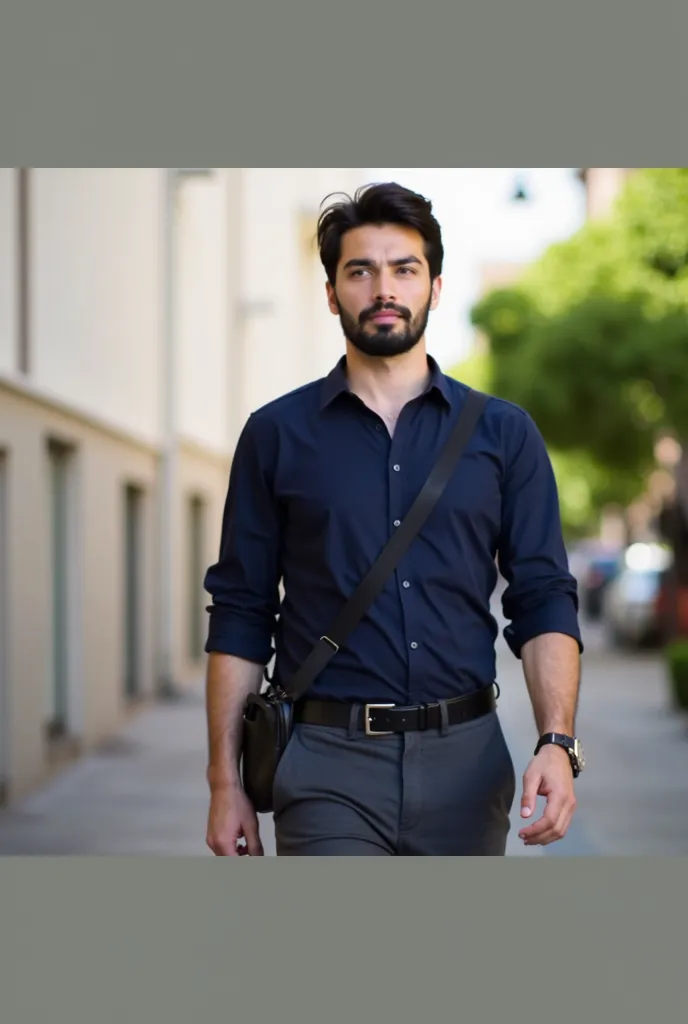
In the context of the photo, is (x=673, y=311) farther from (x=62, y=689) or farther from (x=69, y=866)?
(x=69, y=866)

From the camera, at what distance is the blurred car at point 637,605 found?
83.0 feet

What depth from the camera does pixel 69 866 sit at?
3.32m

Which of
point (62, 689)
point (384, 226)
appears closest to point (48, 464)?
point (62, 689)

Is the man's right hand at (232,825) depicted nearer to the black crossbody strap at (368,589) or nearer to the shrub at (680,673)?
the black crossbody strap at (368,589)

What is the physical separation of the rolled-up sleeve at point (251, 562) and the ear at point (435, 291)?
0.42 metres

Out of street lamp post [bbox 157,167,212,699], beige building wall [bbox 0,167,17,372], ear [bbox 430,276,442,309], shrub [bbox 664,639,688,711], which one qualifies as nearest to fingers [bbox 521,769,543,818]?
ear [bbox 430,276,442,309]

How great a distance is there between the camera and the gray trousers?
334 centimetres

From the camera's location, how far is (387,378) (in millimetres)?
3559

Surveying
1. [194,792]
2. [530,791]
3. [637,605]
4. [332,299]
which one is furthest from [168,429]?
[530,791]

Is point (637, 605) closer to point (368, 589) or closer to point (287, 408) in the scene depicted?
point (287, 408)

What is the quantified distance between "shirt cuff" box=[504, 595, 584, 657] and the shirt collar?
0.45 metres

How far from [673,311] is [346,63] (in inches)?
606

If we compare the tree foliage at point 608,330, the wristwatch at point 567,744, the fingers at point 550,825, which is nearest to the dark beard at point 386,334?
the wristwatch at point 567,744

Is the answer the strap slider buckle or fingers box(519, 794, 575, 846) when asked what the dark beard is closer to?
the strap slider buckle
